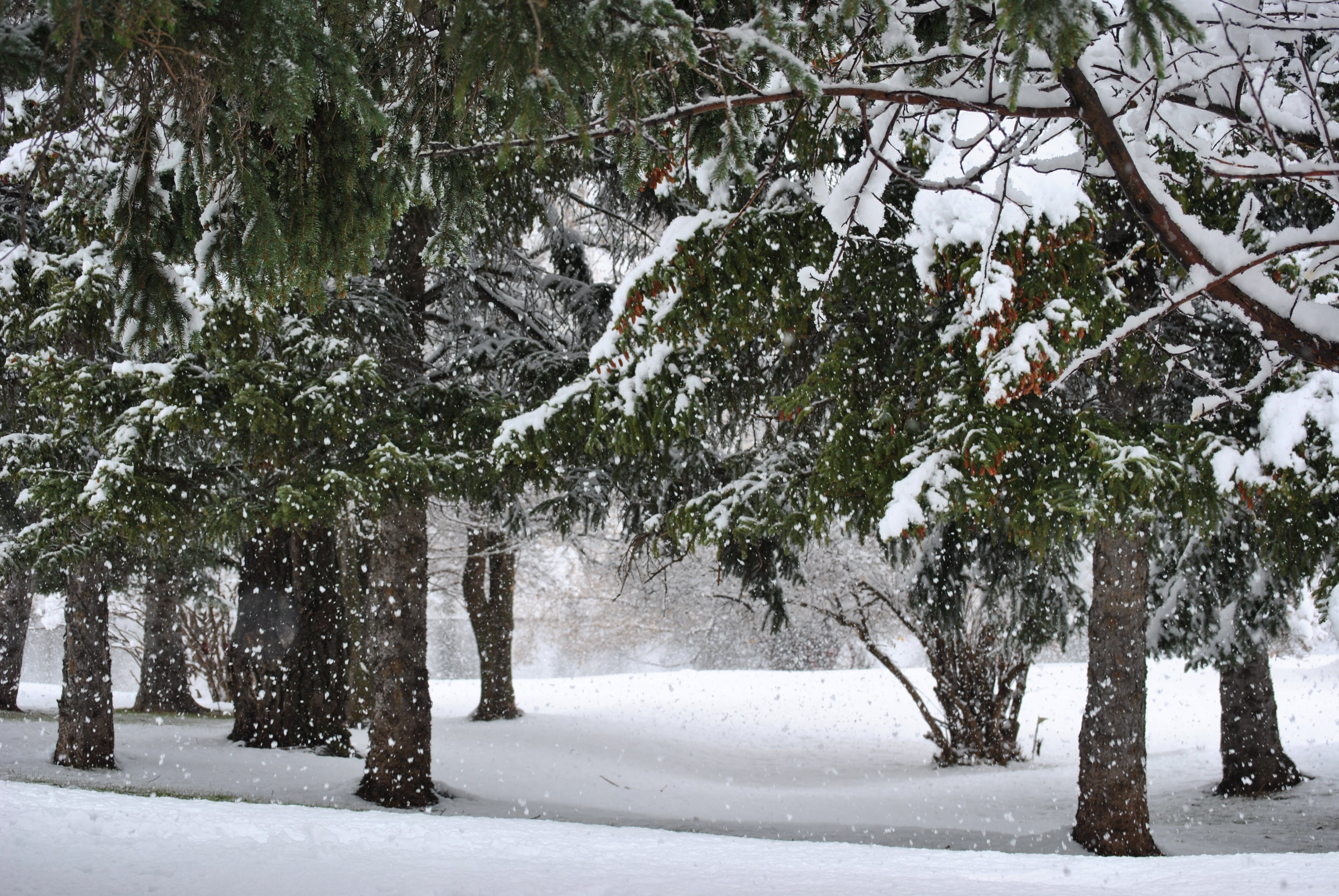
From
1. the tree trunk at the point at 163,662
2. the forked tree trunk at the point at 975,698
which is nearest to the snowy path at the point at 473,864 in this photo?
the forked tree trunk at the point at 975,698

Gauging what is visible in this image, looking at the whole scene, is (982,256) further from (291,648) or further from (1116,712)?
(291,648)

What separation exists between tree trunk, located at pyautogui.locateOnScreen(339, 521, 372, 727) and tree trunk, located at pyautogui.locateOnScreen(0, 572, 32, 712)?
543cm

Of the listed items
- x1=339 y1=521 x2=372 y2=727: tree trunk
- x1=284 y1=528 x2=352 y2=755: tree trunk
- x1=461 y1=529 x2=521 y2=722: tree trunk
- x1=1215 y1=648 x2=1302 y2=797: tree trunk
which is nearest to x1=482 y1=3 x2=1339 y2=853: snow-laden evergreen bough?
x1=1215 y1=648 x2=1302 y2=797: tree trunk

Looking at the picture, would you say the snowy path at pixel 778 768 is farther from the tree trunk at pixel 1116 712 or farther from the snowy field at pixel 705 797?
the tree trunk at pixel 1116 712

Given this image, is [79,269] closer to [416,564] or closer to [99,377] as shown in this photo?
[99,377]

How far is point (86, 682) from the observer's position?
9.65 meters

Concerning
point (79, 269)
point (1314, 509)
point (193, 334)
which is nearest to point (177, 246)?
point (193, 334)

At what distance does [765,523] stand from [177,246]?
457cm

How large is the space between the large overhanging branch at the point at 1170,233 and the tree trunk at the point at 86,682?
1001cm

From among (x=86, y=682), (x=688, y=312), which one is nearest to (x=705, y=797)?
(x=86, y=682)

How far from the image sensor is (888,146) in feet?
22.1

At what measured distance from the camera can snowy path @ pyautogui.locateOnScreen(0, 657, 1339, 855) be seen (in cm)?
864

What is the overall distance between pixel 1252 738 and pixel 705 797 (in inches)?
242

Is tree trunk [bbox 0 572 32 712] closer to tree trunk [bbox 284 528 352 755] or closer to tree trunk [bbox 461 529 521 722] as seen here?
tree trunk [bbox 284 528 352 755]
